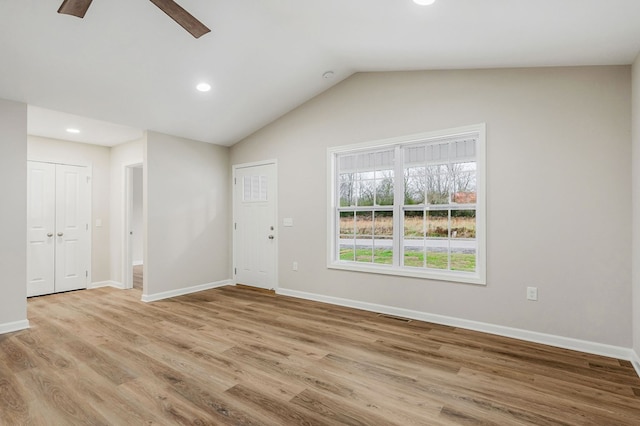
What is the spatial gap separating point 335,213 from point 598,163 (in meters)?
2.92

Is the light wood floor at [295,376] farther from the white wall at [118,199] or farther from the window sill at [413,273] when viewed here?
the white wall at [118,199]

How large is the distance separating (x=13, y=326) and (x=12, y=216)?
3.89 ft

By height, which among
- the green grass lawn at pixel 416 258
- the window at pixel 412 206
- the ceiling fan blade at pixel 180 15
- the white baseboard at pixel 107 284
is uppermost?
the ceiling fan blade at pixel 180 15

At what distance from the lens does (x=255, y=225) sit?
5.59 meters

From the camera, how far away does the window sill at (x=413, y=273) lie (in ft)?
11.7

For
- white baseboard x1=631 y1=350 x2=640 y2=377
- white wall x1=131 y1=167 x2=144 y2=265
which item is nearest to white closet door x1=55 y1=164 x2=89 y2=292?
white wall x1=131 y1=167 x2=144 y2=265

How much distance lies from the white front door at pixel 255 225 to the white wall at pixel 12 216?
286 centimetres

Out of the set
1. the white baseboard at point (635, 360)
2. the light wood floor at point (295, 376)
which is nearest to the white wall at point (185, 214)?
the light wood floor at point (295, 376)

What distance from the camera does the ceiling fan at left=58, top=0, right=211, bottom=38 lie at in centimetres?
204

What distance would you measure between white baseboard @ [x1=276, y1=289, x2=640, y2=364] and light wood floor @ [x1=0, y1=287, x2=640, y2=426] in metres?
0.11

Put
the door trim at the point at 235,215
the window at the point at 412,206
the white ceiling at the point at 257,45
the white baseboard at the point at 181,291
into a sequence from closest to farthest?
the white ceiling at the point at 257,45 → the window at the point at 412,206 → the white baseboard at the point at 181,291 → the door trim at the point at 235,215

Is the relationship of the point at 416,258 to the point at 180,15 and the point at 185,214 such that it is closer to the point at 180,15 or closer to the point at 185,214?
the point at 180,15

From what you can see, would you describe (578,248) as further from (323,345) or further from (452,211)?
(323,345)

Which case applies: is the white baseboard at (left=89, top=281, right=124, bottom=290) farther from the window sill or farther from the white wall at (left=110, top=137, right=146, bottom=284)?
the window sill
